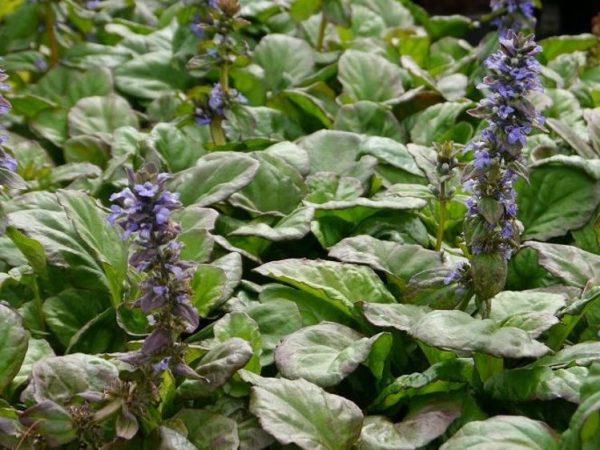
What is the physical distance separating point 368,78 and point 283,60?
A: 343 millimetres

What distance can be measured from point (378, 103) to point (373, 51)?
48 cm

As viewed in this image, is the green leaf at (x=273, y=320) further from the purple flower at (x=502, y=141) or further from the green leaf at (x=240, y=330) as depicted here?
the purple flower at (x=502, y=141)

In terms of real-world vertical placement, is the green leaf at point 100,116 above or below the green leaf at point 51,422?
below

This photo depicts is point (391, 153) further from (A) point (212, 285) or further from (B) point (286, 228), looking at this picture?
(A) point (212, 285)

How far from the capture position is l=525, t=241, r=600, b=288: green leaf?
205cm

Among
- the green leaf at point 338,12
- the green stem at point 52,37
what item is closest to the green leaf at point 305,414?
the green leaf at point 338,12

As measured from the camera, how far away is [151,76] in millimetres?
3328

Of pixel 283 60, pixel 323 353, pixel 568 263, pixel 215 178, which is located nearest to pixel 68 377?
pixel 323 353

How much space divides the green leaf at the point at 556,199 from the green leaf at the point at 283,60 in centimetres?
102

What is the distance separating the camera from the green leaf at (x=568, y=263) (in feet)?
6.72

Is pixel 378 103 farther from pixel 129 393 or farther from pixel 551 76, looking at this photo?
pixel 129 393

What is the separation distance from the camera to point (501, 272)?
1863 mm

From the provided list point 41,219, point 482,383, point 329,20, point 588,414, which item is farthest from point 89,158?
point 588,414

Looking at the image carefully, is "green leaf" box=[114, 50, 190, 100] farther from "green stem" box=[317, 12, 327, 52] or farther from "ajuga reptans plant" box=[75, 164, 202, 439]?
"ajuga reptans plant" box=[75, 164, 202, 439]
